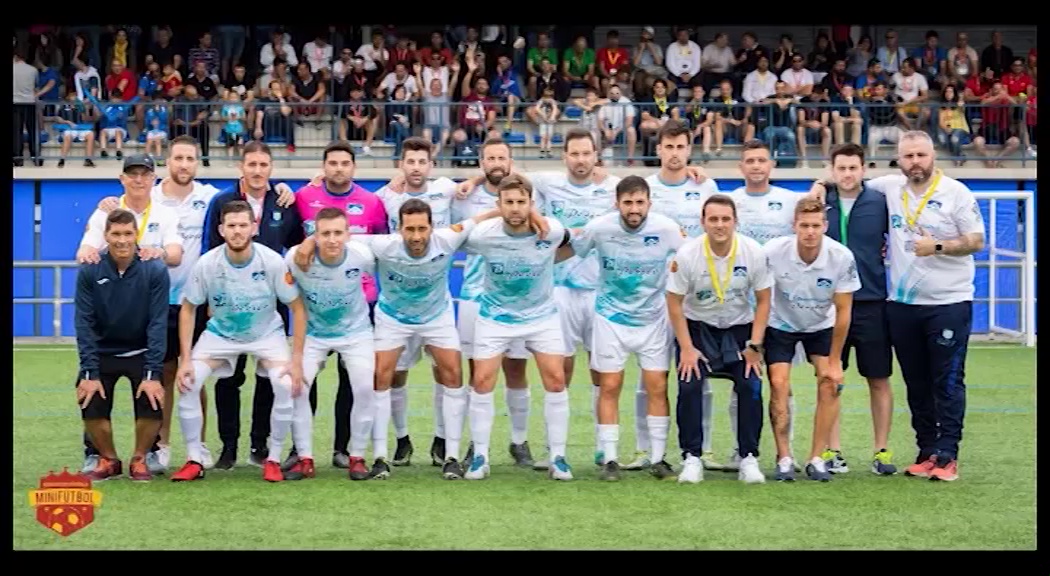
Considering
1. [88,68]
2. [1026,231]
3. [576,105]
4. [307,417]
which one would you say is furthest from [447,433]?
[88,68]

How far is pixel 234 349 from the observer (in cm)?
956

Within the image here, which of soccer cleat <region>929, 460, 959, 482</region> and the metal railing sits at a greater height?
the metal railing

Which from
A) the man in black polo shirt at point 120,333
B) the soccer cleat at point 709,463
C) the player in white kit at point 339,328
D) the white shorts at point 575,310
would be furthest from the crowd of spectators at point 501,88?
the man in black polo shirt at point 120,333

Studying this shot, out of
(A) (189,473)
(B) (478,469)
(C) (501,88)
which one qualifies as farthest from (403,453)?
(C) (501,88)

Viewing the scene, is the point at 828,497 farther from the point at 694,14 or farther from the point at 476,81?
the point at 476,81

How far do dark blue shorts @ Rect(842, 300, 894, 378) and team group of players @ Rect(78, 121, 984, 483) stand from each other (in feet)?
0.03

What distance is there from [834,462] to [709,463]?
0.72 meters

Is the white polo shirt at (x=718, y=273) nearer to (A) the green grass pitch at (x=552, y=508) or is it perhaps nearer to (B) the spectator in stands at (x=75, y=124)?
(A) the green grass pitch at (x=552, y=508)

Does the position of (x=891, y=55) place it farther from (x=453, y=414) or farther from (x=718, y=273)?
(x=453, y=414)

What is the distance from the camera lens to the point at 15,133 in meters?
22.3

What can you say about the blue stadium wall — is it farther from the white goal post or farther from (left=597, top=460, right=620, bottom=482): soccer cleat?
(left=597, top=460, right=620, bottom=482): soccer cleat

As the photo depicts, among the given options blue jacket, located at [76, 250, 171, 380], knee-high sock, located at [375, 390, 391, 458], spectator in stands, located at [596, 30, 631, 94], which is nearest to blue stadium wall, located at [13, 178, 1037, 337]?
spectator in stands, located at [596, 30, 631, 94]

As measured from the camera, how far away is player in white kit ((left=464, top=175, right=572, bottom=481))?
374 inches
